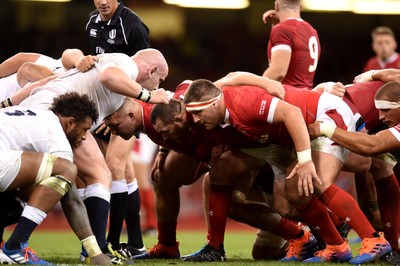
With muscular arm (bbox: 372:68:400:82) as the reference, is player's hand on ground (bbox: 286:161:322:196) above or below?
below

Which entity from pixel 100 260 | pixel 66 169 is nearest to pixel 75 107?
pixel 66 169

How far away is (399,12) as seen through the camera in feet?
62.7

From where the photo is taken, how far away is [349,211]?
668 centimetres

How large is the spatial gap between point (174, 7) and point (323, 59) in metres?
3.53

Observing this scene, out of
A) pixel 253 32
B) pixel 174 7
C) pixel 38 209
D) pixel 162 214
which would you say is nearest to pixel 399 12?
pixel 253 32

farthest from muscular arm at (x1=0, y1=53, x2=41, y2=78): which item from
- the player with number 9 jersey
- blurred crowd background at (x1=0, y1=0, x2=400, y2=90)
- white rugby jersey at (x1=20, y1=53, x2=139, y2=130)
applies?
blurred crowd background at (x1=0, y1=0, x2=400, y2=90)

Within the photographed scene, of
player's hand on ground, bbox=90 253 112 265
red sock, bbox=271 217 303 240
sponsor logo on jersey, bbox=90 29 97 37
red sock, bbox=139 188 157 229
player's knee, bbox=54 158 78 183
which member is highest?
sponsor logo on jersey, bbox=90 29 97 37

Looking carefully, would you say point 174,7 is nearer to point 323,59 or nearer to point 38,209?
point 323,59

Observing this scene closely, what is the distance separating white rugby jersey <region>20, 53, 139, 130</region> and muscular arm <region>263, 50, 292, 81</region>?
190 cm

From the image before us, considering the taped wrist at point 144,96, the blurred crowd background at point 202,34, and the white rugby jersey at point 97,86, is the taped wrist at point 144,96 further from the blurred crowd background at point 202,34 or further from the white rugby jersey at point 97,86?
the blurred crowd background at point 202,34

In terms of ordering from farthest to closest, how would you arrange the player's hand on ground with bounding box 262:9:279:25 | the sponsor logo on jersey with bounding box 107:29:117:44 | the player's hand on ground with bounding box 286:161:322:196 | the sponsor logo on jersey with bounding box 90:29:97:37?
the player's hand on ground with bounding box 262:9:279:25 < the sponsor logo on jersey with bounding box 90:29:97:37 < the sponsor logo on jersey with bounding box 107:29:117:44 < the player's hand on ground with bounding box 286:161:322:196

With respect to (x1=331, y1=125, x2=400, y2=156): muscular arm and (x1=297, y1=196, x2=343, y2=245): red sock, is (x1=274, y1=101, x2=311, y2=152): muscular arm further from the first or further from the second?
(x1=297, y1=196, x2=343, y2=245): red sock

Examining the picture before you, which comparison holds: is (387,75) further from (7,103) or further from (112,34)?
(7,103)

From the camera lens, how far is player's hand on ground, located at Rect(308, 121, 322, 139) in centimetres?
682
